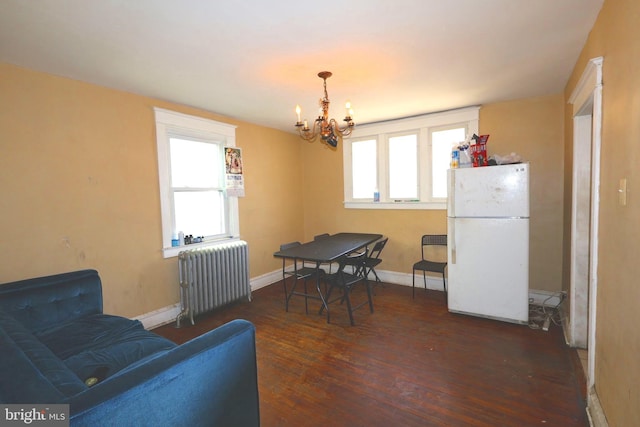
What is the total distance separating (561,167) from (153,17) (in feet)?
13.8

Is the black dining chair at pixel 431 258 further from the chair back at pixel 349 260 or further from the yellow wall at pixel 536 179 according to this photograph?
the chair back at pixel 349 260

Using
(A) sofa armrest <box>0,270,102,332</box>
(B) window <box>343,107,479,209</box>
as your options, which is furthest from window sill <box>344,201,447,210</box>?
(A) sofa armrest <box>0,270,102,332</box>

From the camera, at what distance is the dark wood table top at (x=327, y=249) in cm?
315

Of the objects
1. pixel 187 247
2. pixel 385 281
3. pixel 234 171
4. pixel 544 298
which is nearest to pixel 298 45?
pixel 234 171

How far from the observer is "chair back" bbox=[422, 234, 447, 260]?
13.8 ft

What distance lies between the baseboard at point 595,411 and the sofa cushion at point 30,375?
259cm

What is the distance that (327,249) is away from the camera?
139 inches

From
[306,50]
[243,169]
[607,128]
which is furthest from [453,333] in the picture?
[243,169]

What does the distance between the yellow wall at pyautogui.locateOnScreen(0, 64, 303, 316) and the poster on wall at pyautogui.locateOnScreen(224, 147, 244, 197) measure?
0.59 m

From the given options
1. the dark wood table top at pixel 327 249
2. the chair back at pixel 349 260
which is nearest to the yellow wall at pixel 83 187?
the dark wood table top at pixel 327 249

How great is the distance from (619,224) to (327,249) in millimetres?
2489

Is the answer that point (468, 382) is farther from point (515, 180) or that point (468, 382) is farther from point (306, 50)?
point (306, 50)

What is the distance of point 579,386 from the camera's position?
2.15 meters

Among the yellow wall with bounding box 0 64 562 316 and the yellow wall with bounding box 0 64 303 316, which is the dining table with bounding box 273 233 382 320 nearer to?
the yellow wall with bounding box 0 64 562 316
